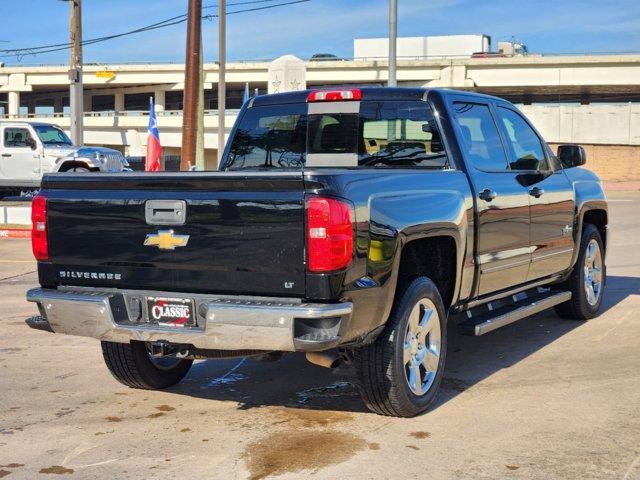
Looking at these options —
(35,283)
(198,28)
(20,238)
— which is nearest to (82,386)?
(35,283)

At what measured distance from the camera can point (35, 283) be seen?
1108 centimetres

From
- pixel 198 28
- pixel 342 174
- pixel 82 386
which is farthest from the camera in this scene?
pixel 198 28

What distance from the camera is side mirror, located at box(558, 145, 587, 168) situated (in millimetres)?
7633

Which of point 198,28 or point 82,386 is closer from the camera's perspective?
point 82,386

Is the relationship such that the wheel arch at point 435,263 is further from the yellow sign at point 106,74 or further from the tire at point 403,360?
the yellow sign at point 106,74

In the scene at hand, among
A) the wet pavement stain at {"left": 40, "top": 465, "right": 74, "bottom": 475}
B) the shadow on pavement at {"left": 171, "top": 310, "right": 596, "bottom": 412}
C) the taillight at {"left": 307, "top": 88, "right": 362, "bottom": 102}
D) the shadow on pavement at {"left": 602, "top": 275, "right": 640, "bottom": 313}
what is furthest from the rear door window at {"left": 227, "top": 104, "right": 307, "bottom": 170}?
the shadow on pavement at {"left": 602, "top": 275, "right": 640, "bottom": 313}

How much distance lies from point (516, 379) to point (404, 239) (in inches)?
68.5

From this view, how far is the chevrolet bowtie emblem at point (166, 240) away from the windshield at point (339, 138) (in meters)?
1.83

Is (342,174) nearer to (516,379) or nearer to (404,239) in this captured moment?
(404,239)

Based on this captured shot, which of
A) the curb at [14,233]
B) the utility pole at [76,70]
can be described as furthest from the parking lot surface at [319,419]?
the utility pole at [76,70]

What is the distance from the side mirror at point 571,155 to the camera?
7.63m

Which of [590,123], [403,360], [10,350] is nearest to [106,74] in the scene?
[590,123]

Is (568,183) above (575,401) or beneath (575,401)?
above

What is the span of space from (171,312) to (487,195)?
240cm
